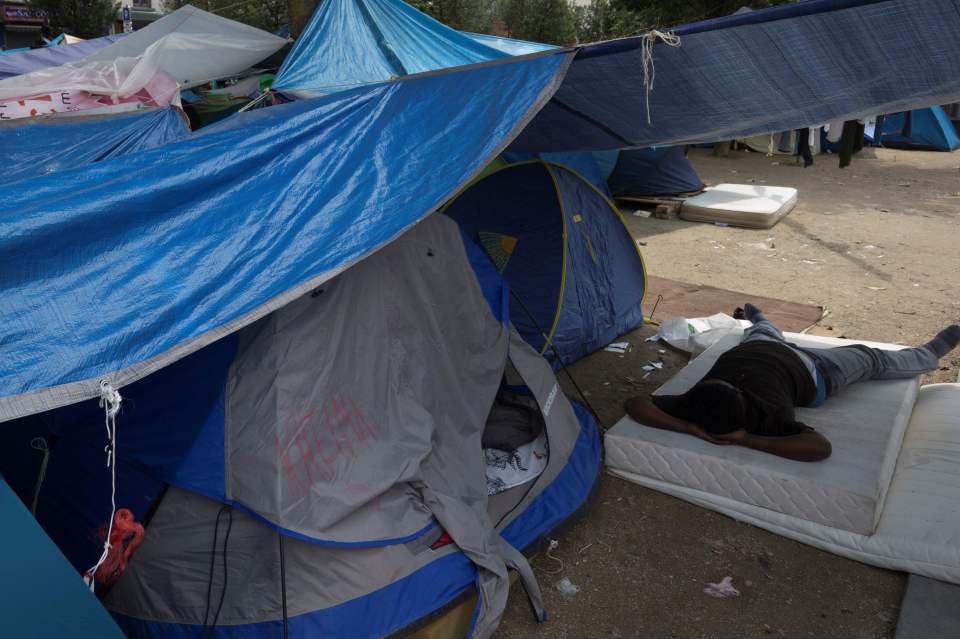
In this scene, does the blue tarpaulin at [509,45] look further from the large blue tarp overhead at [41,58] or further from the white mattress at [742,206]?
the large blue tarp overhead at [41,58]

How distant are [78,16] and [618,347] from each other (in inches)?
842

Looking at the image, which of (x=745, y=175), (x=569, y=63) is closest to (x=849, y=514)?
(x=569, y=63)

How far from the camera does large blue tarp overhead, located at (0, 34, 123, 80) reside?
343 inches

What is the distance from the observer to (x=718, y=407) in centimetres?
336

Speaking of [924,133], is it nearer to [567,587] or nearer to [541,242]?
[541,242]

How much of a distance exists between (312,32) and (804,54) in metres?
5.56

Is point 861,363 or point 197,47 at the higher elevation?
point 197,47

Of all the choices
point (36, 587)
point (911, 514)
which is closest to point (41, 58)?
point (36, 587)

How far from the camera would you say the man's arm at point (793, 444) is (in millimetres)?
3221

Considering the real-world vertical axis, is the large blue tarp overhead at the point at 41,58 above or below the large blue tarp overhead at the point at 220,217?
above

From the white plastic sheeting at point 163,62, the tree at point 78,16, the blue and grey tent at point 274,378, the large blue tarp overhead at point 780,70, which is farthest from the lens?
the tree at point 78,16

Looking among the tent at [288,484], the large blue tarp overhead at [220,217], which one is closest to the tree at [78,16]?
the large blue tarp overhead at [220,217]

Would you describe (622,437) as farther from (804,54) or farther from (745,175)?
(745,175)

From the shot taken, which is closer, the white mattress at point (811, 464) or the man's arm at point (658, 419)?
the white mattress at point (811, 464)
